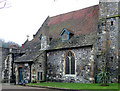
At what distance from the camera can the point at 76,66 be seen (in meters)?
21.1

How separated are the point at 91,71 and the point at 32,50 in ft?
33.7

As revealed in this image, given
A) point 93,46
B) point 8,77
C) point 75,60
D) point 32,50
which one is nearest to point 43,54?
point 32,50

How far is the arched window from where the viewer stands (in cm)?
2175

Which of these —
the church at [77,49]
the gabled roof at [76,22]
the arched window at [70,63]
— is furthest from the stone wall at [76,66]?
the gabled roof at [76,22]

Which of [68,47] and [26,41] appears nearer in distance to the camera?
[68,47]

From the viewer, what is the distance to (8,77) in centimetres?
2975

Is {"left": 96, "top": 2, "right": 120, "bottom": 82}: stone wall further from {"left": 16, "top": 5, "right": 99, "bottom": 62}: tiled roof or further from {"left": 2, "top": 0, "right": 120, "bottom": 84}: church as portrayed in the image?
{"left": 16, "top": 5, "right": 99, "bottom": 62}: tiled roof

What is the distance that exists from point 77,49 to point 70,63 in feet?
6.62

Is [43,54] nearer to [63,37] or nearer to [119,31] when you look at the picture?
[63,37]

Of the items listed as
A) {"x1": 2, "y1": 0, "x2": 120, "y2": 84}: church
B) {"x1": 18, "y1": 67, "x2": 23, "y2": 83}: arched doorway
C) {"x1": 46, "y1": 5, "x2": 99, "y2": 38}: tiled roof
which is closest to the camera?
{"x1": 2, "y1": 0, "x2": 120, "y2": 84}: church

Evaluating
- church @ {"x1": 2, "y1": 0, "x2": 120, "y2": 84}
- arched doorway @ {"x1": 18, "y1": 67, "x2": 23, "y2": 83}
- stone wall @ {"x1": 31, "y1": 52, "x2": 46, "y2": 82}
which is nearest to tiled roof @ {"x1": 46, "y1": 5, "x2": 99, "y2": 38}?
church @ {"x1": 2, "y1": 0, "x2": 120, "y2": 84}

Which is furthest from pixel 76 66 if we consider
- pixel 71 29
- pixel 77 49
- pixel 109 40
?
pixel 71 29

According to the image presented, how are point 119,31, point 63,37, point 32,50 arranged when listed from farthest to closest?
point 32,50
point 63,37
point 119,31

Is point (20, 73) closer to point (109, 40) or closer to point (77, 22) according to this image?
point (77, 22)
